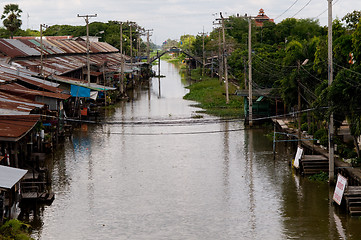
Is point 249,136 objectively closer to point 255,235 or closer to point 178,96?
point 255,235

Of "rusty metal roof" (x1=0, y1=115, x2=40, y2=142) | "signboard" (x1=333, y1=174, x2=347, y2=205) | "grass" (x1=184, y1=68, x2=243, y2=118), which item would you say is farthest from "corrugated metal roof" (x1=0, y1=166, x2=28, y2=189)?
"grass" (x1=184, y1=68, x2=243, y2=118)

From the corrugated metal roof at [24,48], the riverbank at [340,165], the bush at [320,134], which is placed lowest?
the riverbank at [340,165]

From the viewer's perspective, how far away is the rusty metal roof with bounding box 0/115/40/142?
74.7ft

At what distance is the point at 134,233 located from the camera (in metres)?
21.3

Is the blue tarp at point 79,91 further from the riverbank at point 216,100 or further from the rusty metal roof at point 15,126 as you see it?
the rusty metal roof at point 15,126

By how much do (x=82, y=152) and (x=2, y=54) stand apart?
62.6 feet

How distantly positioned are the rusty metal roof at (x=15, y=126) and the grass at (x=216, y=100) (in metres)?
27.2

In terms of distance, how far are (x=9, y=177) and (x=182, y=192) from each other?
9917 millimetres

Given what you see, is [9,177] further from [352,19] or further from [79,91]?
[79,91]

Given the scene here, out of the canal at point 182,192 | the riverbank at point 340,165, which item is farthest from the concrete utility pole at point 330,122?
the canal at point 182,192

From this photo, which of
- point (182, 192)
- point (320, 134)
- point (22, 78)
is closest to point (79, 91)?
point (22, 78)

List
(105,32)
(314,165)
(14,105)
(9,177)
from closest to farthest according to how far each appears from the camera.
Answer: (9,177) < (14,105) < (314,165) < (105,32)

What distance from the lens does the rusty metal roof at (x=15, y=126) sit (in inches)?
896

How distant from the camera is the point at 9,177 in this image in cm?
1933
